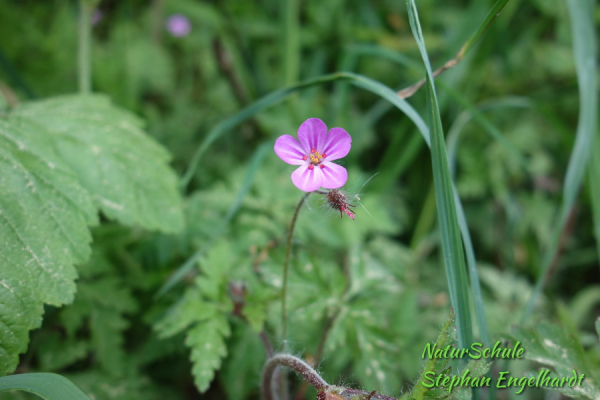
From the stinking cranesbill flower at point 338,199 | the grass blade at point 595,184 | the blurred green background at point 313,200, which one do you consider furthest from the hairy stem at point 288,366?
the grass blade at point 595,184

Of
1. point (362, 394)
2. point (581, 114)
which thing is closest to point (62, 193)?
point (362, 394)

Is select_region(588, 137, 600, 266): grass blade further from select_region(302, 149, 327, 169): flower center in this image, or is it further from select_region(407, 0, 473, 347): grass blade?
select_region(302, 149, 327, 169): flower center

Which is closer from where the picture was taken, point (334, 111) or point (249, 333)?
point (249, 333)

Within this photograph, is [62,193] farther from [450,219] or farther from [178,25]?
[178,25]

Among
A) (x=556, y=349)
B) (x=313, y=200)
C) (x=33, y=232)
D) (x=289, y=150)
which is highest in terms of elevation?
(x=313, y=200)

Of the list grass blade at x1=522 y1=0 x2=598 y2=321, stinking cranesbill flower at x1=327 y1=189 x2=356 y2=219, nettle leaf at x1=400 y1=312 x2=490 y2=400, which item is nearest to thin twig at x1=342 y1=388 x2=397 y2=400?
nettle leaf at x1=400 y1=312 x2=490 y2=400

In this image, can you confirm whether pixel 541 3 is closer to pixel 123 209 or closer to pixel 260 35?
pixel 260 35

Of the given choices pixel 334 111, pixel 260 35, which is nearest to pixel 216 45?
pixel 260 35
